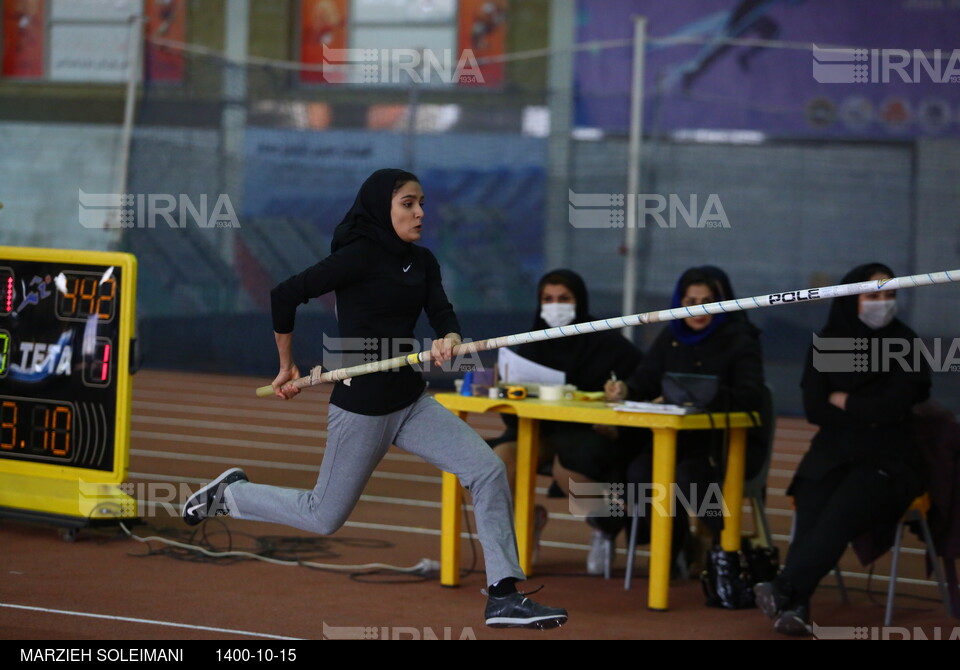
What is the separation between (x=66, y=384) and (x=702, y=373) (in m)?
3.35

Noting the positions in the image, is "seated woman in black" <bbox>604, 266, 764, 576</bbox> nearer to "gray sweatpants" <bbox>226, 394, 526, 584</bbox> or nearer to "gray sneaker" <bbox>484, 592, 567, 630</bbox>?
"gray sweatpants" <bbox>226, 394, 526, 584</bbox>

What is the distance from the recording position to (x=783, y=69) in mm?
16828

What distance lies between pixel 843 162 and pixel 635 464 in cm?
884

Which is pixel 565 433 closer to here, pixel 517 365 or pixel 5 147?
pixel 517 365

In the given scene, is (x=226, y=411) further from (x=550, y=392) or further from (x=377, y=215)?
(x=377, y=215)

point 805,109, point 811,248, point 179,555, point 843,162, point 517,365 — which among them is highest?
point 805,109

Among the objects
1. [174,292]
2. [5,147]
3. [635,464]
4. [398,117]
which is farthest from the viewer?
[5,147]

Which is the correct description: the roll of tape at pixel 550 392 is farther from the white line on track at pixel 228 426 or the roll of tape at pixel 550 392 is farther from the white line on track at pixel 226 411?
the white line on track at pixel 226 411

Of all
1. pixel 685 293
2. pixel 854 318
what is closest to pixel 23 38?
pixel 685 293

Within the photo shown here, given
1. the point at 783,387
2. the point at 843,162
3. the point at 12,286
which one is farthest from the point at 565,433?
the point at 843,162

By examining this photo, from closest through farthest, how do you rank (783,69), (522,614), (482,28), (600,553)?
(522,614)
(600,553)
(783,69)
(482,28)

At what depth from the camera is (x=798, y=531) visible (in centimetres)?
573

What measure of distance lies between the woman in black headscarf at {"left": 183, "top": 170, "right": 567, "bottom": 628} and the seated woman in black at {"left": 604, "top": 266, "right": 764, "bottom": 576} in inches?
69.9

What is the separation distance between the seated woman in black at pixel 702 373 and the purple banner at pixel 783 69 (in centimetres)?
895
